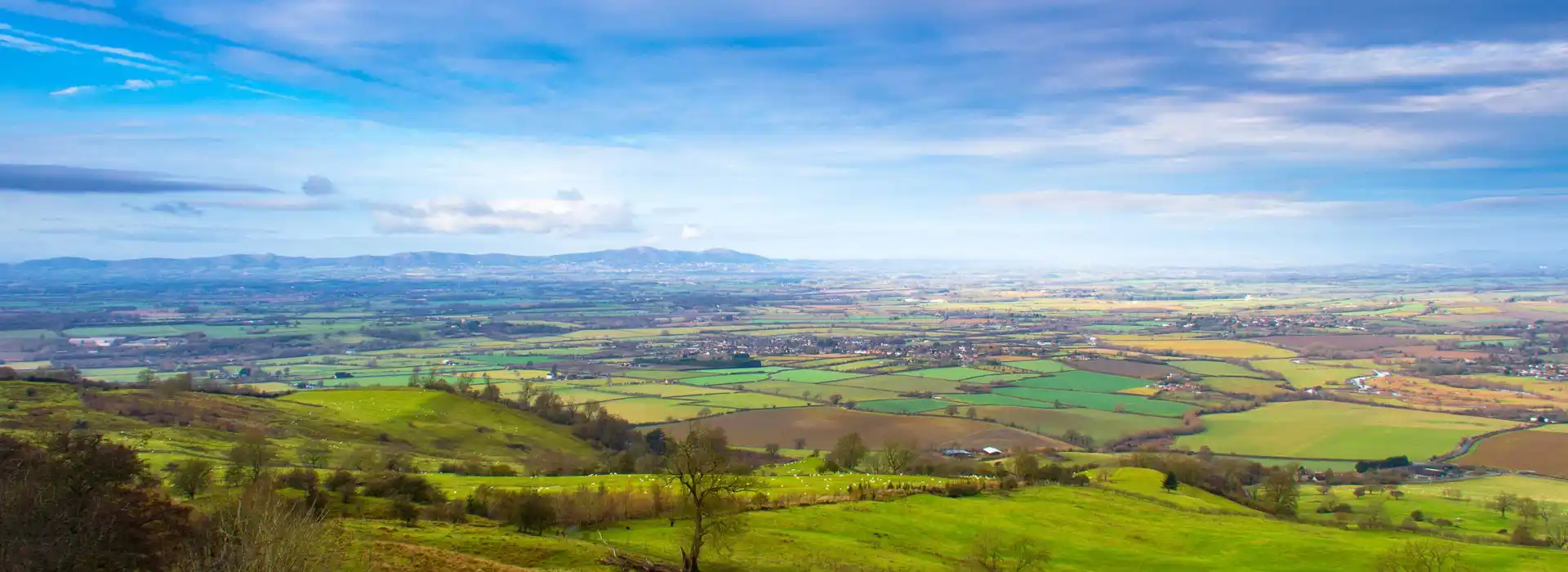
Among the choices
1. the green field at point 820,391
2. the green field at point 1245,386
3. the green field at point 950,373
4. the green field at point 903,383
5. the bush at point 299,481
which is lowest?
the green field at point 820,391

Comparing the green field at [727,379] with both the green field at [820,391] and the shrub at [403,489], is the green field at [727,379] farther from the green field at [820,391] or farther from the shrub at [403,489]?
the shrub at [403,489]

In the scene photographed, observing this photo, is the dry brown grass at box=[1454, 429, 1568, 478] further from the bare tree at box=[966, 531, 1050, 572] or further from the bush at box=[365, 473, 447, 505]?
the bush at box=[365, 473, 447, 505]

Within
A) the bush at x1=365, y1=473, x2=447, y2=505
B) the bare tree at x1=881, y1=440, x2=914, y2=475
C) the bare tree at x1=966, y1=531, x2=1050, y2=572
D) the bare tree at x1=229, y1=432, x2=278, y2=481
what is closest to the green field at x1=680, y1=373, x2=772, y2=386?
the bare tree at x1=881, y1=440, x2=914, y2=475

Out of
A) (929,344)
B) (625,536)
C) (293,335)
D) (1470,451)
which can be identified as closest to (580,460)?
(625,536)

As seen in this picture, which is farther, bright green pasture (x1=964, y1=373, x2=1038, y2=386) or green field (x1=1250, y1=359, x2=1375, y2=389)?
green field (x1=1250, y1=359, x2=1375, y2=389)

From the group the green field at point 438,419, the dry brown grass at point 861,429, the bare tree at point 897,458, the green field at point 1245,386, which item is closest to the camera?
the bare tree at point 897,458

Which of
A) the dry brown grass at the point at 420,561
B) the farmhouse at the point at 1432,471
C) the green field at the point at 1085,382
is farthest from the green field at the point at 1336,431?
the dry brown grass at the point at 420,561

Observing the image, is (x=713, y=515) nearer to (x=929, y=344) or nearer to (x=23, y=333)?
(x=929, y=344)
